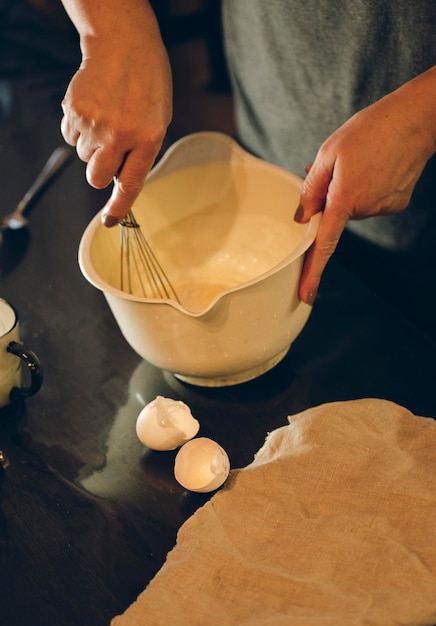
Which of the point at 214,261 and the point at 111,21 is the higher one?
the point at 111,21

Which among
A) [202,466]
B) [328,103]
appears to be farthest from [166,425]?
[328,103]

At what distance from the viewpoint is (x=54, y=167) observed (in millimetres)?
1190

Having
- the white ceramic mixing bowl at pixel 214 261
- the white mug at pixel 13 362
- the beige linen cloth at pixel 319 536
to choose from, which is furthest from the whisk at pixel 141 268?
the beige linen cloth at pixel 319 536

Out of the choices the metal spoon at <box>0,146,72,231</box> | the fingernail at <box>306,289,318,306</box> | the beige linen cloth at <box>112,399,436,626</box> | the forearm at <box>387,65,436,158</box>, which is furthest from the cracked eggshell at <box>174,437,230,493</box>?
the metal spoon at <box>0,146,72,231</box>

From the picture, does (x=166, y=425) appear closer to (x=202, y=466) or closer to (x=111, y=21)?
(x=202, y=466)

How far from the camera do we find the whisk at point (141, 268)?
0.84 meters

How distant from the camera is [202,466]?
660 millimetres

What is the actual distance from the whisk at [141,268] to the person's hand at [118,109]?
95mm

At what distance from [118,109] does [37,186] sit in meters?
0.49

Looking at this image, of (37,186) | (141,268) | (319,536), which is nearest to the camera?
(319,536)

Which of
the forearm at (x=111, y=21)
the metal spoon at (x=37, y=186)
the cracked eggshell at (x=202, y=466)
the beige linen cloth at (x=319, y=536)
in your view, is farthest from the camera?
the metal spoon at (x=37, y=186)

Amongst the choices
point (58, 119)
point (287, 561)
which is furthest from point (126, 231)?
point (58, 119)

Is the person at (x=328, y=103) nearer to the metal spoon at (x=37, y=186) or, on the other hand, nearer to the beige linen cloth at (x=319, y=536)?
the beige linen cloth at (x=319, y=536)

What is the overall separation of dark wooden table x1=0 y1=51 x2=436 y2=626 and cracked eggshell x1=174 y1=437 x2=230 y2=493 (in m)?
0.03
